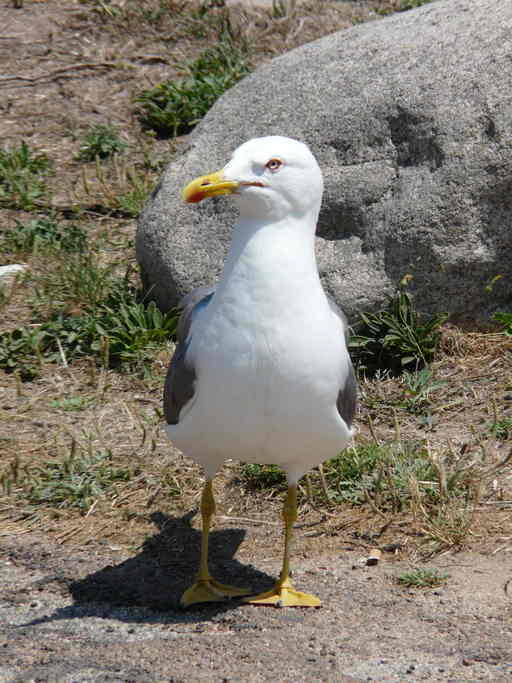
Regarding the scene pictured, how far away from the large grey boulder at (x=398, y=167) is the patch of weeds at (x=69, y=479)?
1.39 metres

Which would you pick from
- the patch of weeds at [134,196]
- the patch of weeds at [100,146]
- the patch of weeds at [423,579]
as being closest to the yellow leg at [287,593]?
the patch of weeds at [423,579]

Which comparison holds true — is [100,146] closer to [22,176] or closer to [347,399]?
[22,176]

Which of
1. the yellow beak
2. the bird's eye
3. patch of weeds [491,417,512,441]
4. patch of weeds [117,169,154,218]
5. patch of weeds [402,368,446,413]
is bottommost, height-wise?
patch of weeds [491,417,512,441]

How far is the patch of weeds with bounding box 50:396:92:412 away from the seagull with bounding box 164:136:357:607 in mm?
2006

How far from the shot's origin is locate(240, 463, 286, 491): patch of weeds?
5.02m

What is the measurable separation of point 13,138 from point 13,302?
2299 millimetres

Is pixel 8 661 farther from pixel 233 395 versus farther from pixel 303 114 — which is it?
pixel 303 114

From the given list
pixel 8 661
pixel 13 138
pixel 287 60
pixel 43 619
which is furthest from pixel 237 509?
pixel 13 138

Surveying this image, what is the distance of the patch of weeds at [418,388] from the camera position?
5.55 meters

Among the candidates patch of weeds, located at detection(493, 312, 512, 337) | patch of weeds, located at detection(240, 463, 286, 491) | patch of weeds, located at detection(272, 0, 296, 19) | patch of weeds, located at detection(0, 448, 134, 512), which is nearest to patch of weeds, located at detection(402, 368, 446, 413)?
patch of weeds, located at detection(493, 312, 512, 337)

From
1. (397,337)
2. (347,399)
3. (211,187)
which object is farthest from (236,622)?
(397,337)

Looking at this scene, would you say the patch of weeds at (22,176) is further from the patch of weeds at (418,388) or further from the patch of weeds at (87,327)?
the patch of weeds at (418,388)

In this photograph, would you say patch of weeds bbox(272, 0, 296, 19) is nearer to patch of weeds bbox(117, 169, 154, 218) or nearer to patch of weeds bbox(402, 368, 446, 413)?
patch of weeds bbox(117, 169, 154, 218)

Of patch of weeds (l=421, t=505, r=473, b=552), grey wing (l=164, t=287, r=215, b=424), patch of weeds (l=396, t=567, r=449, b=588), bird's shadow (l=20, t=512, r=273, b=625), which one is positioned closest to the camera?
grey wing (l=164, t=287, r=215, b=424)
